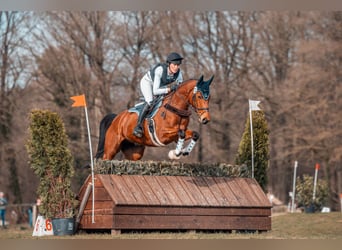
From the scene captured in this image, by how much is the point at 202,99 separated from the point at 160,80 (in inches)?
47.6

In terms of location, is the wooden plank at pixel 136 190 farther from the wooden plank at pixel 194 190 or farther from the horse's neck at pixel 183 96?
the horse's neck at pixel 183 96

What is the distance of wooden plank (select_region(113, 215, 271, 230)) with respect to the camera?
50.2 ft

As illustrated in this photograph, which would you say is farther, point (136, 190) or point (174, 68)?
point (174, 68)

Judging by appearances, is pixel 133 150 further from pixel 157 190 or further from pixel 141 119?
pixel 157 190

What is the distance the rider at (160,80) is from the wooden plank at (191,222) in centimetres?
183

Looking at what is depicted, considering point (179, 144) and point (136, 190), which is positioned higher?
point (179, 144)

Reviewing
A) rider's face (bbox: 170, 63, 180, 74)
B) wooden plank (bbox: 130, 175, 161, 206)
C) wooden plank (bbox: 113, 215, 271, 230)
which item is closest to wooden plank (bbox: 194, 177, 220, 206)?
wooden plank (bbox: 113, 215, 271, 230)

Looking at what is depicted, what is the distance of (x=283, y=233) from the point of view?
666 inches

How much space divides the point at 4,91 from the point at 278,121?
11.0 metres

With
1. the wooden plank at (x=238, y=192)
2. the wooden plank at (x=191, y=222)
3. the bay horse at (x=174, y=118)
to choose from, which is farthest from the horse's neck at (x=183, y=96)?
the wooden plank at (x=191, y=222)

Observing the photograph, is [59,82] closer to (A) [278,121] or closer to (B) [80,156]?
→ (B) [80,156]

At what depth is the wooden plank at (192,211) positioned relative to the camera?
15328 millimetres

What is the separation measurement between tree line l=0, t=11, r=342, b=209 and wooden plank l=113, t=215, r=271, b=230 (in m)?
17.3

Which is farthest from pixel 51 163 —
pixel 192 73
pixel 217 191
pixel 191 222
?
pixel 192 73
